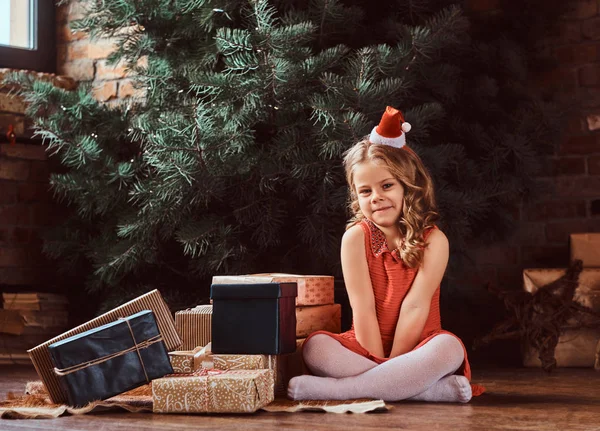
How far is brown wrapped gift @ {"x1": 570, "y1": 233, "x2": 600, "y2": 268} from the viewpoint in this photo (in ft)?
8.82

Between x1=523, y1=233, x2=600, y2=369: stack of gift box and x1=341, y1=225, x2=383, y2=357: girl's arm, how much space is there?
88 centimetres

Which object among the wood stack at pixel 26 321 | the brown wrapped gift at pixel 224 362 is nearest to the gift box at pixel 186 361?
the brown wrapped gift at pixel 224 362

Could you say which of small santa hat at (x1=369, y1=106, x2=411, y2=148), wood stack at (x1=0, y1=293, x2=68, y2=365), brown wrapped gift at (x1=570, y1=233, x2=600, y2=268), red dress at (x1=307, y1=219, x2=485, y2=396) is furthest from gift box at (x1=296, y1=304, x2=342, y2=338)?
wood stack at (x1=0, y1=293, x2=68, y2=365)

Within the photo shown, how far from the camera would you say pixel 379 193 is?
2.01 metres

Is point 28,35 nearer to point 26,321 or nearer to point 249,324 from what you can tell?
point 26,321

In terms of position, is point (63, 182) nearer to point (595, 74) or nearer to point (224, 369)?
point (224, 369)

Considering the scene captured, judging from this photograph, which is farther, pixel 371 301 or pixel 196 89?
pixel 196 89

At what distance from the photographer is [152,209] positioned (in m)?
2.66

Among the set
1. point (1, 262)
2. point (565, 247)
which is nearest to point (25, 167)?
point (1, 262)

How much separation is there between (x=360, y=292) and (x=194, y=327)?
1.65 feet

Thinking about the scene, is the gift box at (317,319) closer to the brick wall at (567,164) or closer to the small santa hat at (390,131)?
the small santa hat at (390,131)

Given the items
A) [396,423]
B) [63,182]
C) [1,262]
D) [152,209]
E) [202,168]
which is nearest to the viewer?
[396,423]

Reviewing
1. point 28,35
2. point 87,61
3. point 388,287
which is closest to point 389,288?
point 388,287

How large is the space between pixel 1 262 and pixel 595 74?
2359mm
